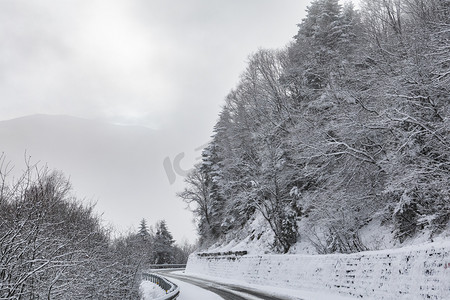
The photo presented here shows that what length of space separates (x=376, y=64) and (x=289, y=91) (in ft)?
32.5

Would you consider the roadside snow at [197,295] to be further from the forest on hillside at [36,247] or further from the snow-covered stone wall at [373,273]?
the snow-covered stone wall at [373,273]

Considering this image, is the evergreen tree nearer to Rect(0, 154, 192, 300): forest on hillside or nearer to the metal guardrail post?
the metal guardrail post

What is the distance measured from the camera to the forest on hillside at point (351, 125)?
37.3 ft

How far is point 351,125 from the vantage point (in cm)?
1407

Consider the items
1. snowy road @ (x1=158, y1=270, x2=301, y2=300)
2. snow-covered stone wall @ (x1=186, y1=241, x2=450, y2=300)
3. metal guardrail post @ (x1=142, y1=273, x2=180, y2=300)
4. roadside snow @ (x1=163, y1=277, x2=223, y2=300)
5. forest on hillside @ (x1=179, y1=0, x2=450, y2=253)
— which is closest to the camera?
snow-covered stone wall @ (x1=186, y1=241, x2=450, y2=300)

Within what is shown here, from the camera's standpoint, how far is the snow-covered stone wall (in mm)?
6508

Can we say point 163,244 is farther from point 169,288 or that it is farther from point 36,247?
point 36,247

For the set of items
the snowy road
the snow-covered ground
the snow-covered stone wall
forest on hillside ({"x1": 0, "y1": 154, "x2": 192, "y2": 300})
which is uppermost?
forest on hillside ({"x1": 0, "y1": 154, "x2": 192, "y2": 300})

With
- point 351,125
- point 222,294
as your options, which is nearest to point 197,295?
point 222,294

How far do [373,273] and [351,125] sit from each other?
7.38 m

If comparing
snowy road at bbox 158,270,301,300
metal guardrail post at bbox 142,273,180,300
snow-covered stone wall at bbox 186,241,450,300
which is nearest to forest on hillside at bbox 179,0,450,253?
snow-covered stone wall at bbox 186,241,450,300

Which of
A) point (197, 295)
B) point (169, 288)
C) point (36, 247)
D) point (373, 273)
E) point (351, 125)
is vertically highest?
point (351, 125)

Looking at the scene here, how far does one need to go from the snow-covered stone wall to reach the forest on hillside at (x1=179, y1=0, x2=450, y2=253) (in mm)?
2702

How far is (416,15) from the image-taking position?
47.3 ft
